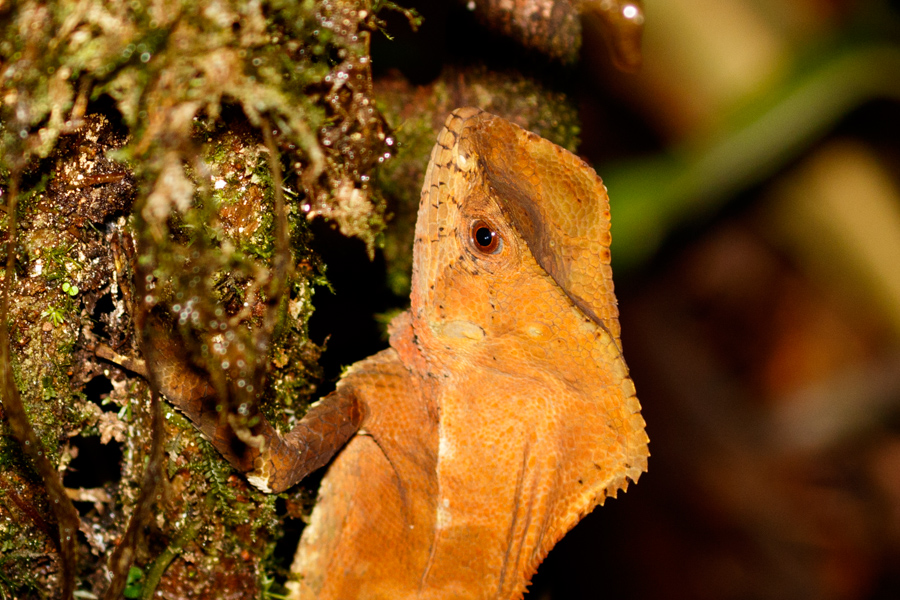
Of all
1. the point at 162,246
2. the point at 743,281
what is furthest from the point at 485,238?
the point at 743,281

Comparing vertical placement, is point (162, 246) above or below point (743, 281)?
above

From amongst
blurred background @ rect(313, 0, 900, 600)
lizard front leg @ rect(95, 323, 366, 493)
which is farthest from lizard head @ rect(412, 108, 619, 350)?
lizard front leg @ rect(95, 323, 366, 493)

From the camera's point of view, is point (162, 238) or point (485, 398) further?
point (485, 398)

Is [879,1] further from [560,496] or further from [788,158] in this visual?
[560,496]

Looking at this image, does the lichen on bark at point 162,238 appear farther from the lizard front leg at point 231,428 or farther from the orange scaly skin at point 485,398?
the orange scaly skin at point 485,398

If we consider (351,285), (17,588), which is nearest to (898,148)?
(351,285)

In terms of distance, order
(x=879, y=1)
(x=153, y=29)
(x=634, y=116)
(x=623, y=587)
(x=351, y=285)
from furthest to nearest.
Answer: (x=623, y=587) < (x=634, y=116) < (x=351, y=285) < (x=879, y=1) < (x=153, y=29)

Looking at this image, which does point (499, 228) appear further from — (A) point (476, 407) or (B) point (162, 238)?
(B) point (162, 238)

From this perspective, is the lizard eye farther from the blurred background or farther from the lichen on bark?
the blurred background
